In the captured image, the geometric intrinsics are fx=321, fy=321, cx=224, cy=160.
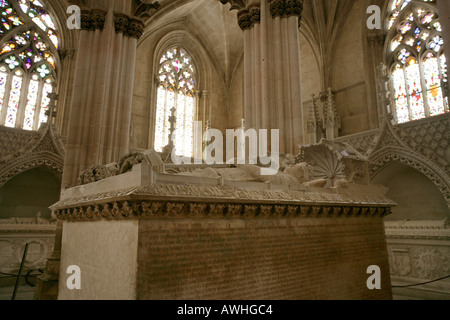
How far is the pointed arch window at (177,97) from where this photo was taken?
15070 millimetres

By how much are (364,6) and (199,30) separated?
767cm

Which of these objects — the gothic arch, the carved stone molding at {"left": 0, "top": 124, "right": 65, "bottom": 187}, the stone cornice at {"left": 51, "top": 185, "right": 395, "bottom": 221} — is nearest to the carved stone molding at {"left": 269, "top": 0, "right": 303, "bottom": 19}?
the gothic arch

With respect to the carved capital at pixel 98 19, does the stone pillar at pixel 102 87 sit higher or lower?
lower

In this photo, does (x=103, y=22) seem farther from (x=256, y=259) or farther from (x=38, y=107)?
(x=256, y=259)

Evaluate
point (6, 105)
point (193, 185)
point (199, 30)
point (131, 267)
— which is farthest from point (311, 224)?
point (199, 30)

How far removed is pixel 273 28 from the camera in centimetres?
741

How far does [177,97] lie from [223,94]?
8.50 feet

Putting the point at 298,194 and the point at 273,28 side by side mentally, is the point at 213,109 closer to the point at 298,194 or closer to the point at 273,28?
the point at 273,28

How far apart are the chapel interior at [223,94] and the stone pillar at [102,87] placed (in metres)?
0.03

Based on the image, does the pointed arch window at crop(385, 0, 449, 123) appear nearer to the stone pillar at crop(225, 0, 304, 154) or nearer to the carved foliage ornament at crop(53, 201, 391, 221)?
the stone pillar at crop(225, 0, 304, 154)

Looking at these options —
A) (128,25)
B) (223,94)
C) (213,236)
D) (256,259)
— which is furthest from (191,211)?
(223,94)

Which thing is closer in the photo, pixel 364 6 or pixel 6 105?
pixel 6 105

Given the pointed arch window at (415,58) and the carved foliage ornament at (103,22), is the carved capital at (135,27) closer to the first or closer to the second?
the carved foliage ornament at (103,22)

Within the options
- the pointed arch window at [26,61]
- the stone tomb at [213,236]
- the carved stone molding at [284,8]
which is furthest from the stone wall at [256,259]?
the pointed arch window at [26,61]
